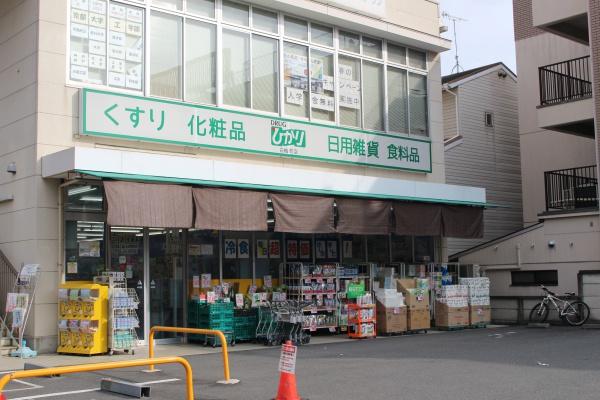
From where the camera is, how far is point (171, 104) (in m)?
15.8

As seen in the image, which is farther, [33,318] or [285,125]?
[285,125]

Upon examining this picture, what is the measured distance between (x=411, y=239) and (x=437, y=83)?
5069mm

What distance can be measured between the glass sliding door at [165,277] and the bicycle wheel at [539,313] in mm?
10225

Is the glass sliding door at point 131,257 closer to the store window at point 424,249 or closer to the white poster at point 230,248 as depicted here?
the white poster at point 230,248

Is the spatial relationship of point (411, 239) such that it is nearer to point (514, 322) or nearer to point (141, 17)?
point (514, 322)

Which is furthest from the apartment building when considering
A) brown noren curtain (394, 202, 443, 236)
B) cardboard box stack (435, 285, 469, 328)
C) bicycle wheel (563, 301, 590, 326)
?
brown noren curtain (394, 202, 443, 236)

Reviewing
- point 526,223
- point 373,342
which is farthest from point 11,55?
point 526,223

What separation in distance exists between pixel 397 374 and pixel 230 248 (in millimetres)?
7089

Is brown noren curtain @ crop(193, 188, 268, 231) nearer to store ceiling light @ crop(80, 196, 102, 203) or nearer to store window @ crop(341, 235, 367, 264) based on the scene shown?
store ceiling light @ crop(80, 196, 102, 203)

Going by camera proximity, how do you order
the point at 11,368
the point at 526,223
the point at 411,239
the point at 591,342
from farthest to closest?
the point at 526,223 → the point at 411,239 → the point at 591,342 → the point at 11,368

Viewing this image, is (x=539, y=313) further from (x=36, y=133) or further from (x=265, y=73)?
(x=36, y=133)

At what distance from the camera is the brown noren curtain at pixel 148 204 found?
13430mm

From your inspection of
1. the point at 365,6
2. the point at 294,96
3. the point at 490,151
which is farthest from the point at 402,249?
the point at 490,151

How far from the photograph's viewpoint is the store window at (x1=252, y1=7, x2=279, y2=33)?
1800cm
